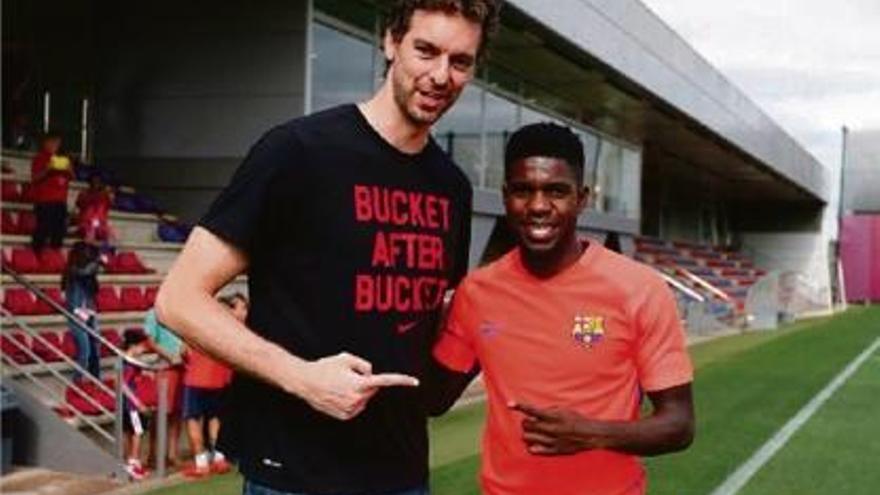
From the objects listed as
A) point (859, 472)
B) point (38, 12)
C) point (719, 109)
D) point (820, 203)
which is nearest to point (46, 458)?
point (859, 472)

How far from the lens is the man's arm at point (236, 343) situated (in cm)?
243

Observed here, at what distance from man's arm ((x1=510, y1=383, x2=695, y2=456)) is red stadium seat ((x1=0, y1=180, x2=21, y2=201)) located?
12324mm

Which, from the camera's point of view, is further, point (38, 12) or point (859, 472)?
point (38, 12)

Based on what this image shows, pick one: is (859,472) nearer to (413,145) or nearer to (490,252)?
(413,145)

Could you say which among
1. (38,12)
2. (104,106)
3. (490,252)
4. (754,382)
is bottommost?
(754,382)

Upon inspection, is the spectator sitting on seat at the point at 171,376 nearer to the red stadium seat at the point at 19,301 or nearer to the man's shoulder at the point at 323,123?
the red stadium seat at the point at 19,301

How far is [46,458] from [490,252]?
42.7 ft

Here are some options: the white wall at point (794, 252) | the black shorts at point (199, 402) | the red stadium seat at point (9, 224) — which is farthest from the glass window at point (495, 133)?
the white wall at point (794, 252)

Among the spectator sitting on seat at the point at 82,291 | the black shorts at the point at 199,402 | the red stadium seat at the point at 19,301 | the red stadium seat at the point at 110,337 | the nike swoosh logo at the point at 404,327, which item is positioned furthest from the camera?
the red stadium seat at the point at 110,337

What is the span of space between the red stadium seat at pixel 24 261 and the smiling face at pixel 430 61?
34.7 ft

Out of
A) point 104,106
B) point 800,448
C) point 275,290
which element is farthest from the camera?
point 104,106

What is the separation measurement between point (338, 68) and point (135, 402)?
23.6 feet

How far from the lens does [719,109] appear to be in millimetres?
34062

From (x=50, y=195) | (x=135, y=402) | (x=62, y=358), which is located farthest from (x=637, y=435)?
(x=50, y=195)
